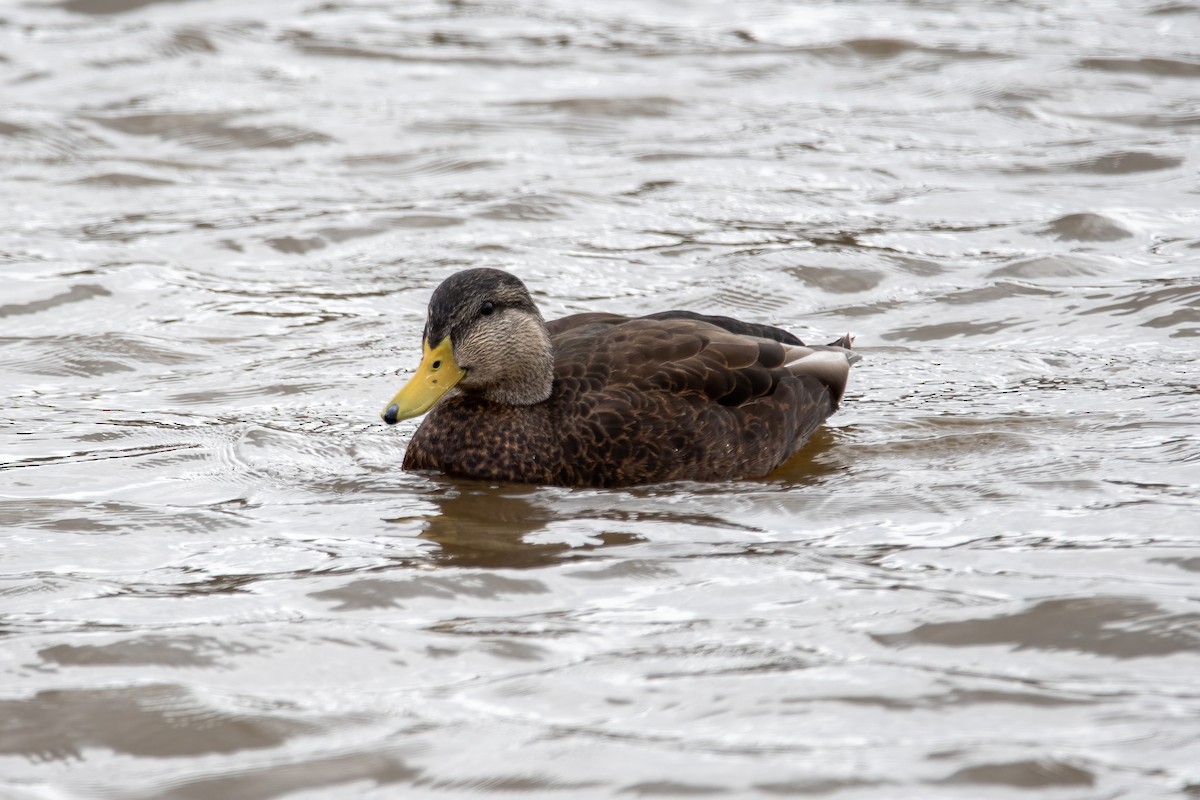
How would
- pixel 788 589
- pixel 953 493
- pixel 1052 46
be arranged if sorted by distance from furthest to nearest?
1. pixel 1052 46
2. pixel 953 493
3. pixel 788 589

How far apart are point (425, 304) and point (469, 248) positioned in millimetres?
1206

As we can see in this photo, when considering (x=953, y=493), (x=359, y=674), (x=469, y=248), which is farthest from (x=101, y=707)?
(x=469, y=248)

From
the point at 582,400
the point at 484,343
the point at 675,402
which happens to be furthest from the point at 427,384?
the point at 675,402

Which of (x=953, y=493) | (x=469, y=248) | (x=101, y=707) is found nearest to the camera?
(x=101, y=707)

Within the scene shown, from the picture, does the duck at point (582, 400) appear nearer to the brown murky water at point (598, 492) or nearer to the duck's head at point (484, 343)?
the duck's head at point (484, 343)

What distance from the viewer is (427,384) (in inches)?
288

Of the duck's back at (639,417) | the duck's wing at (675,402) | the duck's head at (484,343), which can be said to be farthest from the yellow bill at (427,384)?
the duck's wing at (675,402)

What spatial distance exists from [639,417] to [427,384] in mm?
910

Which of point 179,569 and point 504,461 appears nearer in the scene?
point 179,569

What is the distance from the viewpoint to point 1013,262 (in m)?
10.9

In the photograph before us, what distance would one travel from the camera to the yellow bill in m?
7.20

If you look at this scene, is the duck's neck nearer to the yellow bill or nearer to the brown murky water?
the yellow bill

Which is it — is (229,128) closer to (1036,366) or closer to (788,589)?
(1036,366)

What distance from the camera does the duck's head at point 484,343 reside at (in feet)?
24.2
